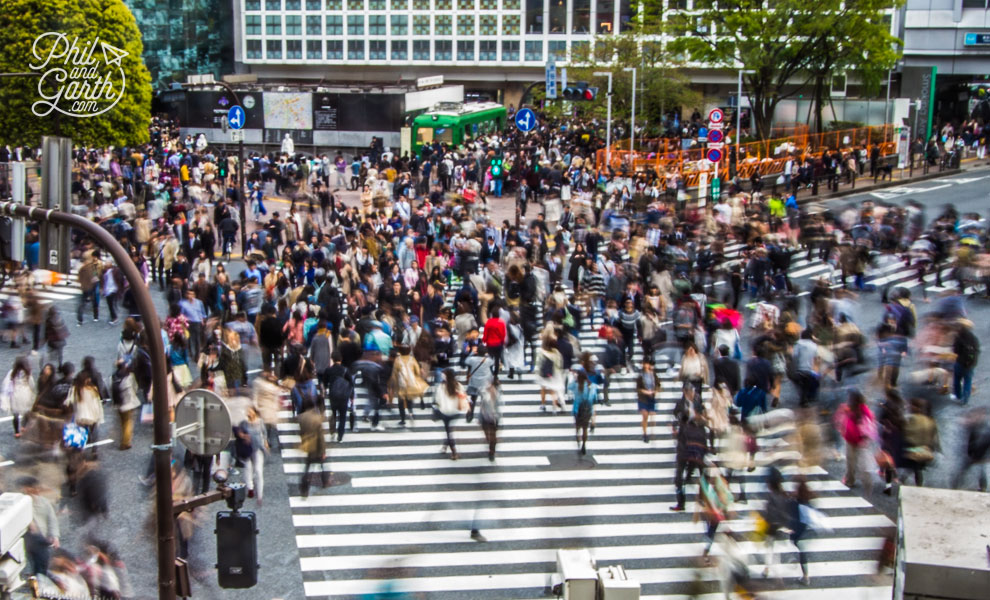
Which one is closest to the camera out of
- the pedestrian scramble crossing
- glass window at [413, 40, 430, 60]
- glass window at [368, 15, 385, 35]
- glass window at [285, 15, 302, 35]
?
the pedestrian scramble crossing

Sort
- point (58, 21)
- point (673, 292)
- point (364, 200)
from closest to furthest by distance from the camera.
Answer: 1. point (673, 292)
2. point (364, 200)
3. point (58, 21)

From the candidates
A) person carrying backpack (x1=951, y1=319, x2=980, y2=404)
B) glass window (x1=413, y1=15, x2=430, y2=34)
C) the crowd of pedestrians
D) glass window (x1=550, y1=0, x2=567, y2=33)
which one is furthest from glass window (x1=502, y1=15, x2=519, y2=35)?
person carrying backpack (x1=951, y1=319, x2=980, y2=404)

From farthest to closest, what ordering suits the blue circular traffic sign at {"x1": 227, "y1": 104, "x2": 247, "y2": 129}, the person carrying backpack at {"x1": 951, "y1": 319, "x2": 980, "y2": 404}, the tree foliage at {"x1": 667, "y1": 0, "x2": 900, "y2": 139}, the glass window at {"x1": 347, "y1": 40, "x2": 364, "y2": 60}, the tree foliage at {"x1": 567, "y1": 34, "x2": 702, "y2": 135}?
the glass window at {"x1": 347, "y1": 40, "x2": 364, "y2": 60} < the tree foliage at {"x1": 567, "y1": 34, "x2": 702, "y2": 135} < the tree foliage at {"x1": 667, "y1": 0, "x2": 900, "y2": 139} < the blue circular traffic sign at {"x1": 227, "y1": 104, "x2": 247, "y2": 129} < the person carrying backpack at {"x1": 951, "y1": 319, "x2": 980, "y2": 404}

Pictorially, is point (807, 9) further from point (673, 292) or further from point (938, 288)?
point (673, 292)

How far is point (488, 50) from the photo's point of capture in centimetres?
7856

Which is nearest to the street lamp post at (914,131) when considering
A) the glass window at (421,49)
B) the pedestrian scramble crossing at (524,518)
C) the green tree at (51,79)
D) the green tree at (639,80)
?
the green tree at (639,80)

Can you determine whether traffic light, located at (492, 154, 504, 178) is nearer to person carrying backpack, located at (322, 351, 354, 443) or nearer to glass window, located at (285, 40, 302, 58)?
person carrying backpack, located at (322, 351, 354, 443)

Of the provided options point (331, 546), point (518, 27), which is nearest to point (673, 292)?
point (331, 546)

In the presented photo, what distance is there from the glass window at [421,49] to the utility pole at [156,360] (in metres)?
72.6

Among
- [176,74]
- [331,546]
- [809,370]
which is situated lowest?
[331,546]

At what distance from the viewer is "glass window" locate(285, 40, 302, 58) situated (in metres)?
82.0

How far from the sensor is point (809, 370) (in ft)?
58.6

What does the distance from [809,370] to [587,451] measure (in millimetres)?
3927

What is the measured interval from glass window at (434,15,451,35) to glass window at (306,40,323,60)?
29.7ft
